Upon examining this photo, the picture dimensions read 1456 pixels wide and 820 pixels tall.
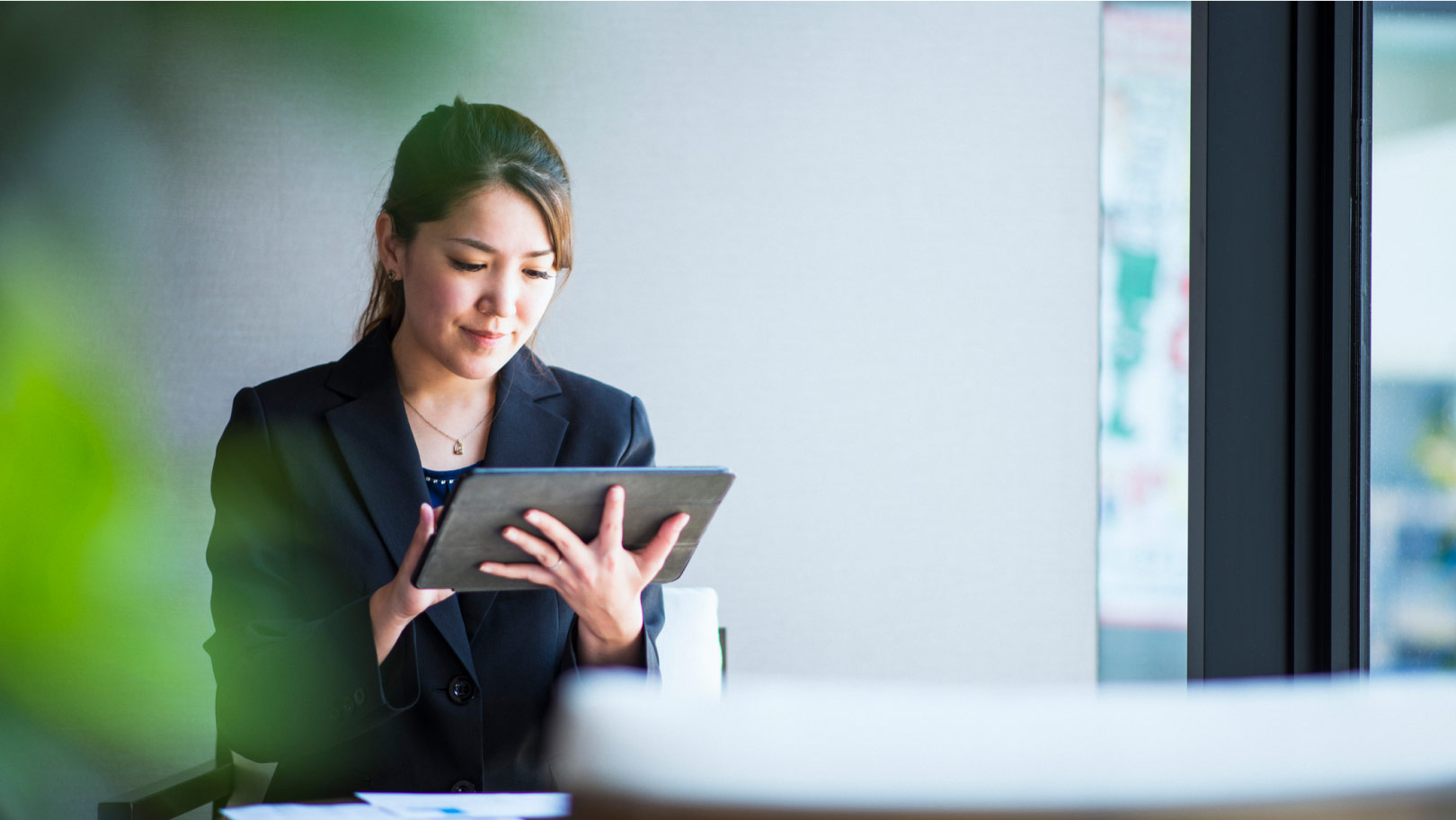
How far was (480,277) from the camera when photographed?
170 cm

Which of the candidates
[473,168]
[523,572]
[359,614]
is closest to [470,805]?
[523,572]

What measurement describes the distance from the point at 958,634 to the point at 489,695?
117 centimetres

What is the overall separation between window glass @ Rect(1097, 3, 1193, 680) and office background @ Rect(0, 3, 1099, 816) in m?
0.09

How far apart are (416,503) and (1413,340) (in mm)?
1763

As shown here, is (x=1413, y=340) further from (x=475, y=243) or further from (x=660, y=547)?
(x=475, y=243)

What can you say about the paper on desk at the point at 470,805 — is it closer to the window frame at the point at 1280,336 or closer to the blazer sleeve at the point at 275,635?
the blazer sleeve at the point at 275,635

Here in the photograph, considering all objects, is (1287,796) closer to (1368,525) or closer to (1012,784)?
(1012,784)

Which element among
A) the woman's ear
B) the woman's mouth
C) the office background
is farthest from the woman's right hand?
the office background

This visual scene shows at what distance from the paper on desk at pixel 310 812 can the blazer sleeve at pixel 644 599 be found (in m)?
0.43


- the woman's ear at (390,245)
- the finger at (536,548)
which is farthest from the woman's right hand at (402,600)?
the woman's ear at (390,245)

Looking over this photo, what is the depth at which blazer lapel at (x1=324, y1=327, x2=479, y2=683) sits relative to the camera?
168cm

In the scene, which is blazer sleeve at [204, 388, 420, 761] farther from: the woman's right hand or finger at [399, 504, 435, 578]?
finger at [399, 504, 435, 578]

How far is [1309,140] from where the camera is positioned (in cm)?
208

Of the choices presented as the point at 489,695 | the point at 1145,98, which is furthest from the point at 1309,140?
the point at 489,695
